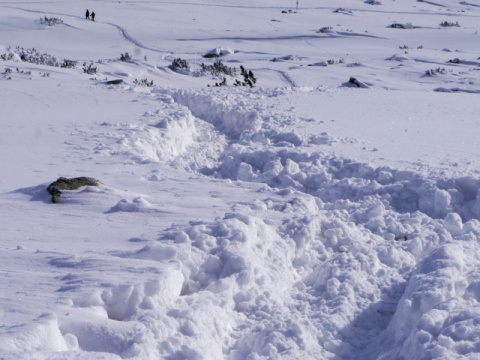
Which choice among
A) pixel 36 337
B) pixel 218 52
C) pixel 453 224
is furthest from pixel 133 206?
pixel 218 52

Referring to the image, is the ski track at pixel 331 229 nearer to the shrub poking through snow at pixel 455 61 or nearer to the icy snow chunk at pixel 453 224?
the icy snow chunk at pixel 453 224

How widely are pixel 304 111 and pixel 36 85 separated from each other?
224 inches

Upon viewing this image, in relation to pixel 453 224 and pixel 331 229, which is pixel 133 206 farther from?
pixel 453 224

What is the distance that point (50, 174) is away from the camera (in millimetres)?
7297

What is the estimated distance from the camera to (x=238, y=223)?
540 centimetres

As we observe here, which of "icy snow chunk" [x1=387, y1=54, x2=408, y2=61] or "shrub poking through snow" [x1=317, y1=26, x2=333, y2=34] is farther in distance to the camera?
"shrub poking through snow" [x1=317, y1=26, x2=333, y2=34]

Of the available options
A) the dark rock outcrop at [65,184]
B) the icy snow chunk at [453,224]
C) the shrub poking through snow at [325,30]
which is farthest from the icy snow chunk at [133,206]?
the shrub poking through snow at [325,30]

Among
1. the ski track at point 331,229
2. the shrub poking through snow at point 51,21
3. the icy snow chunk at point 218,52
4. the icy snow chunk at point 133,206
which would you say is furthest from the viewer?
the shrub poking through snow at point 51,21

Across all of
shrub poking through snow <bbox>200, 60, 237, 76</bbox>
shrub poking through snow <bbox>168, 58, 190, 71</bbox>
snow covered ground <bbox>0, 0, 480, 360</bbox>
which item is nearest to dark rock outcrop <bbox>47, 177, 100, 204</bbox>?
snow covered ground <bbox>0, 0, 480, 360</bbox>

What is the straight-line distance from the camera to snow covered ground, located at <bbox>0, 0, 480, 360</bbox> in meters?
4.05

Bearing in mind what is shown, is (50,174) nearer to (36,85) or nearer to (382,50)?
(36,85)

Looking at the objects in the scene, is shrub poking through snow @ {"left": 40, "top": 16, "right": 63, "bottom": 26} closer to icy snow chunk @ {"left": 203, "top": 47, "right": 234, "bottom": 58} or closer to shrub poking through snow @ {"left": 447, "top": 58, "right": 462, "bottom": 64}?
icy snow chunk @ {"left": 203, "top": 47, "right": 234, "bottom": 58}

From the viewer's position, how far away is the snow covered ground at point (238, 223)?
4051 mm

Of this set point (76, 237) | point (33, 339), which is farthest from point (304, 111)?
point (33, 339)
